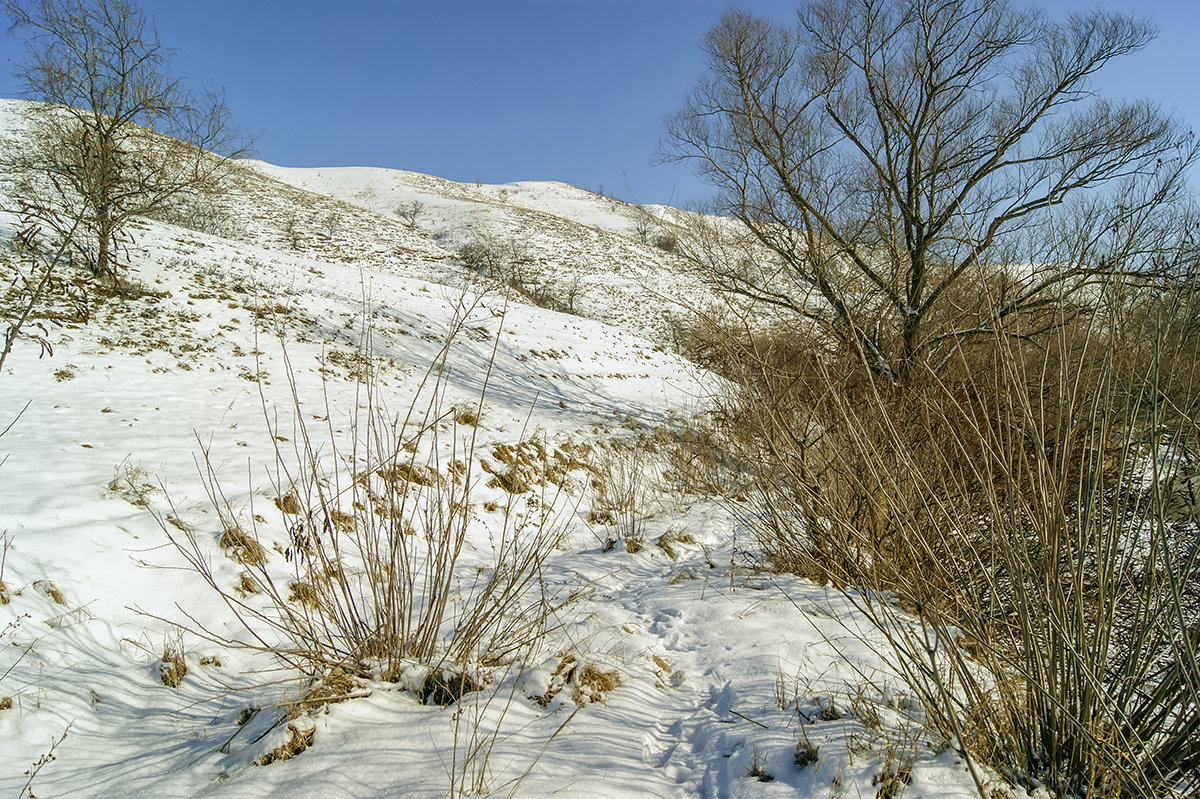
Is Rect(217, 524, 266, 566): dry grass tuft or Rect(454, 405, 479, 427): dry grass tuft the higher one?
Rect(454, 405, 479, 427): dry grass tuft

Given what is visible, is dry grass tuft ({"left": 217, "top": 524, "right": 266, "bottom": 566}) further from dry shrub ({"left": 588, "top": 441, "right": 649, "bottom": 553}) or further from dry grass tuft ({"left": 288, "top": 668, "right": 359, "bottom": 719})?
dry shrub ({"left": 588, "top": 441, "right": 649, "bottom": 553})

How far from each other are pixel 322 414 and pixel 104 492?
113 inches

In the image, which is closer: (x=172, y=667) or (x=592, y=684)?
(x=592, y=684)

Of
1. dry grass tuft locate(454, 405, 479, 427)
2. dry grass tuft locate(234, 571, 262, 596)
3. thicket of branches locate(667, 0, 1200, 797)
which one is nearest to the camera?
thicket of branches locate(667, 0, 1200, 797)

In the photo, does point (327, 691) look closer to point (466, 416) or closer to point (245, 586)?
point (245, 586)

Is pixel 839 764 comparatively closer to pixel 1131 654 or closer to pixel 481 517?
pixel 1131 654

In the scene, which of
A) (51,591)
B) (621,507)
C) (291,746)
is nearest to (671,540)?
(621,507)

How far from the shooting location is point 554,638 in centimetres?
270

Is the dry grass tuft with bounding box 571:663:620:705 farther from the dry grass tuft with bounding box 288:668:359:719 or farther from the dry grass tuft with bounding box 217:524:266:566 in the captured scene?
the dry grass tuft with bounding box 217:524:266:566

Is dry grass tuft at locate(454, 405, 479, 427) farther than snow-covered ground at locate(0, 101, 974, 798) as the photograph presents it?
Yes

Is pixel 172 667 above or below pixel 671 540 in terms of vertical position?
below

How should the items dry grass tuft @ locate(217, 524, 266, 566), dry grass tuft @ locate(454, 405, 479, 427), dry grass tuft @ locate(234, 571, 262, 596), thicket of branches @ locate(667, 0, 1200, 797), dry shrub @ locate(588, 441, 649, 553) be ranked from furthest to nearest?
dry grass tuft @ locate(454, 405, 479, 427), dry shrub @ locate(588, 441, 649, 553), dry grass tuft @ locate(217, 524, 266, 566), dry grass tuft @ locate(234, 571, 262, 596), thicket of branches @ locate(667, 0, 1200, 797)

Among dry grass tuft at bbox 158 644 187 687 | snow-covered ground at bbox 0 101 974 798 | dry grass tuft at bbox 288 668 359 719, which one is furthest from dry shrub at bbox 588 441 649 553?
dry grass tuft at bbox 158 644 187 687

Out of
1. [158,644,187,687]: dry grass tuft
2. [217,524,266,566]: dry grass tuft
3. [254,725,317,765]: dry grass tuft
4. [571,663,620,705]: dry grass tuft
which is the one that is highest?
[217,524,266,566]: dry grass tuft
